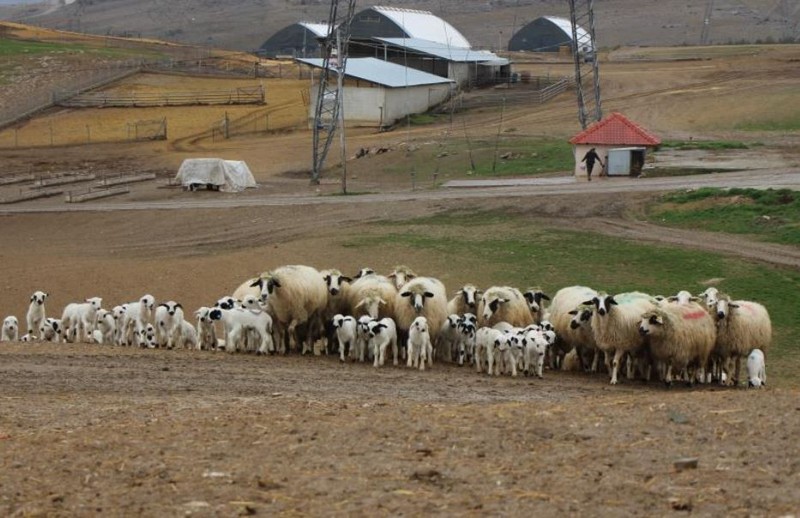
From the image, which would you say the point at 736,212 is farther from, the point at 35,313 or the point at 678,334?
the point at 35,313

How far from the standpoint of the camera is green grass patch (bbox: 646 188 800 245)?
38.7m

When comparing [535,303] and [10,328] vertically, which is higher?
[535,303]

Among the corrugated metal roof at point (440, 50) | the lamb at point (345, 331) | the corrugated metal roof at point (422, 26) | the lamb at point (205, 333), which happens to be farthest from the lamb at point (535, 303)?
the corrugated metal roof at point (422, 26)

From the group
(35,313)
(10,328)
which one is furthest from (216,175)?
(10,328)

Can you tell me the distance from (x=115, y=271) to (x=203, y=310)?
12.2 m

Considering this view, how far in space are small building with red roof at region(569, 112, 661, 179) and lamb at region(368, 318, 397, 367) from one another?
2925 centimetres

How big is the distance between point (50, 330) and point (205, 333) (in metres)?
3.68

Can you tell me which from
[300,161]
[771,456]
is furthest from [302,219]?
[771,456]

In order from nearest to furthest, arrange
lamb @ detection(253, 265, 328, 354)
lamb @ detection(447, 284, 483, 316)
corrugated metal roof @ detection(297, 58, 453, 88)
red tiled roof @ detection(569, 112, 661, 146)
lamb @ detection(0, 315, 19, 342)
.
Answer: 1. lamb @ detection(253, 265, 328, 354)
2. lamb @ detection(447, 284, 483, 316)
3. lamb @ detection(0, 315, 19, 342)
4. red tiled roof @ detection(569, 112, 661, 146)
5. corrugated metal roof @ detection(297, 58, 453, 88)

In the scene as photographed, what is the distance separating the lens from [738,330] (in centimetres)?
2284

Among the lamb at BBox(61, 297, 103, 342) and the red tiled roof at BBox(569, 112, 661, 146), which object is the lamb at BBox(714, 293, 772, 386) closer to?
the lamb at BBox(61, 297, 103, 342)

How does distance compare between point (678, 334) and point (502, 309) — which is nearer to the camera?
point (678, 334)

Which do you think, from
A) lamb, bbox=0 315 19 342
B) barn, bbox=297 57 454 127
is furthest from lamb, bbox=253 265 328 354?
barn, bbox=297 57 454 127

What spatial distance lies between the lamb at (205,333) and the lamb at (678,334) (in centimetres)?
843
